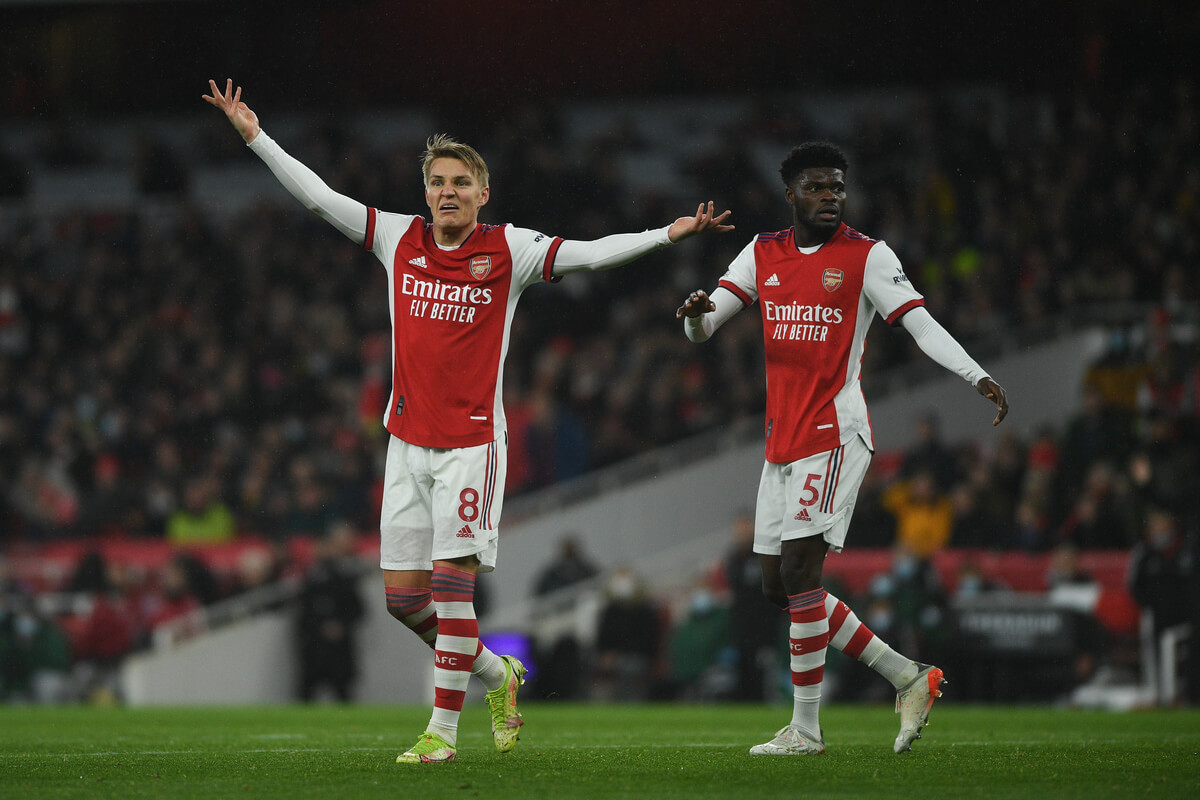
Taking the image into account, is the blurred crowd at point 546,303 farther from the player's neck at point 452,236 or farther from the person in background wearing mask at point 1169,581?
the player's neck at point 452,236

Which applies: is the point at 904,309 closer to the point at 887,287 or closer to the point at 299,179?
the point at 887,287

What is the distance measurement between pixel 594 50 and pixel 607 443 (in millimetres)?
7854

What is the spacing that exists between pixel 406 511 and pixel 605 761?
1313mm

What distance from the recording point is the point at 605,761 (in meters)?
6.48

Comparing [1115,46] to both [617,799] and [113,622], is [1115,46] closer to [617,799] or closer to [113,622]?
[113,622]

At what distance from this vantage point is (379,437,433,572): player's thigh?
642 centimetres

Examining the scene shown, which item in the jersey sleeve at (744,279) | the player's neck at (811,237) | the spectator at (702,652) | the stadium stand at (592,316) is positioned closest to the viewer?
the player's neck at (811,237)

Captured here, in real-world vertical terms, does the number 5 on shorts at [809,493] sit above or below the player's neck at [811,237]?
below

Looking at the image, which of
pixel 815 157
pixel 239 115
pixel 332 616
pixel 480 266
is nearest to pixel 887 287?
pixel 815 157

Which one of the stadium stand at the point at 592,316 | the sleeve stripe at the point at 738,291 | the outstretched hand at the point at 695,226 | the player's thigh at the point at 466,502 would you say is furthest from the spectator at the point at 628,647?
the outstretched hand at the point at 695,226

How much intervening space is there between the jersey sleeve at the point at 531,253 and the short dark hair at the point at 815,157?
1.10 m

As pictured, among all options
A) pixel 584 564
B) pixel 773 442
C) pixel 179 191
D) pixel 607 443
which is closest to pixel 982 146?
pixel 607 443

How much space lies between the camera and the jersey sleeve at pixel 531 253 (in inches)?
256

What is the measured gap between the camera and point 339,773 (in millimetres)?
5809
